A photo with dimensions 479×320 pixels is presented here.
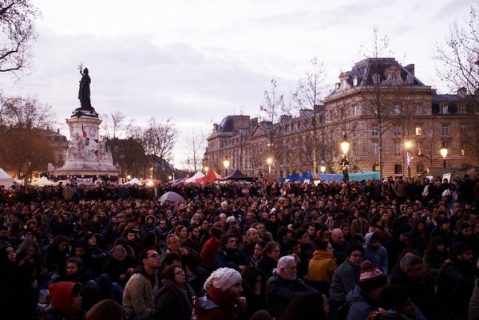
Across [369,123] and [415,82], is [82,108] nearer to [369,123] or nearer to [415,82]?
[369,123]

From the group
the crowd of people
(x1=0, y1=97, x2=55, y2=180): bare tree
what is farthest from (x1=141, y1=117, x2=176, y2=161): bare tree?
the crowd of people

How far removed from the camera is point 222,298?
226 inches

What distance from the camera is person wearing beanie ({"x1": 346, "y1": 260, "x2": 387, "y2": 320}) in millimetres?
5488

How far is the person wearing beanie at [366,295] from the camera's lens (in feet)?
18.0

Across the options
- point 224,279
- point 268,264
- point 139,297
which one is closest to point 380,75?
point 268,264

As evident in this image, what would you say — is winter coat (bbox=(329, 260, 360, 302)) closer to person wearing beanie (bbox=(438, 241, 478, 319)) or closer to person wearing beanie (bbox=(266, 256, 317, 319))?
person wearing beanie (bbox=(266, 256, 317, 319))

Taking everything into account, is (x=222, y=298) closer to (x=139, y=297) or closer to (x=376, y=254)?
(x=139, y=297)

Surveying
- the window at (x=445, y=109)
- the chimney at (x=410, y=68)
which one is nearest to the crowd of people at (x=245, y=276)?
the chimney at (x=410, y=68)

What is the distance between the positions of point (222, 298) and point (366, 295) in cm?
144

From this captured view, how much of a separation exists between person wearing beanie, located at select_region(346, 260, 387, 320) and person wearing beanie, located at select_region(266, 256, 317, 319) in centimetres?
98

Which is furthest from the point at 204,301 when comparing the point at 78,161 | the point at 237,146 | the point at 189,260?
the point at 237,146

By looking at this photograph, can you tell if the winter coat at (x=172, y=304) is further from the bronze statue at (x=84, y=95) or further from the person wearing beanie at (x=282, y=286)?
the bronze statue at (x=84, y=95)

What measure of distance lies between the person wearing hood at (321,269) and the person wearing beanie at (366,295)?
2386 millimetres

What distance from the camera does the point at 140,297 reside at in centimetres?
657
